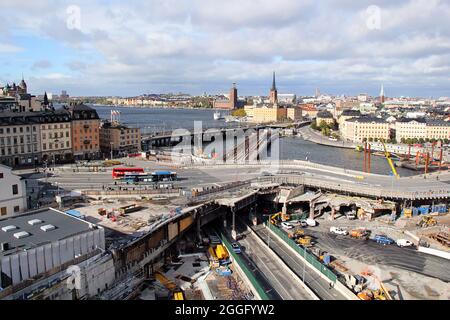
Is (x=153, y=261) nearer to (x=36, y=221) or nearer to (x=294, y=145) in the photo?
(x=36, y=221)

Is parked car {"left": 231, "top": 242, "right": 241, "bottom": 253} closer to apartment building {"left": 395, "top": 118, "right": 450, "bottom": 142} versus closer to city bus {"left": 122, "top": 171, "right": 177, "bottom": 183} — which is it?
city bus {"left": 122, "top": 171, "right": 177, "bottom": 183}

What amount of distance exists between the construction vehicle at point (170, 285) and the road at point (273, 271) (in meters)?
4.23

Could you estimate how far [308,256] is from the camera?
2123 centimetres

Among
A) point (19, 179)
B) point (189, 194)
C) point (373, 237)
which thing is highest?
point (19, 179)

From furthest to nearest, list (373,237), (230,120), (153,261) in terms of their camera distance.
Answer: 1. (230,120)
2. (373,237)
3. (153,261)

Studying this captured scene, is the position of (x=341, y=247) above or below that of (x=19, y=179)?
Answer: below

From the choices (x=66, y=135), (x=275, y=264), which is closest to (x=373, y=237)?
(x=275, y=264)

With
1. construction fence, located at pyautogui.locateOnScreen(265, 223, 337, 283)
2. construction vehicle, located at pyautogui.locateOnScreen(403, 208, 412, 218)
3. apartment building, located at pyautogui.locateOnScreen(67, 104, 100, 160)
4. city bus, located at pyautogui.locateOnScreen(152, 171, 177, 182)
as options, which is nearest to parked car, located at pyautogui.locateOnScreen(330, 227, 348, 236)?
construction fence, located at pyautogui.locateOnScreen(265, 223, 337, 283)

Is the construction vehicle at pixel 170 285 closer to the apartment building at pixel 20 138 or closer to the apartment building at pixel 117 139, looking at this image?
the apartment building at pixel 20 138

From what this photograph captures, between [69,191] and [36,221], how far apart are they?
38.2 feet

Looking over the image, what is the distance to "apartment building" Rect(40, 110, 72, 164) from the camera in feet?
138

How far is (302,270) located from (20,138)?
31.8m

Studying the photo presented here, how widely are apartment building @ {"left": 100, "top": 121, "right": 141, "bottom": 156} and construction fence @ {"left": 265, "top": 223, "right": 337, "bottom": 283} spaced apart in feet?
94.6
